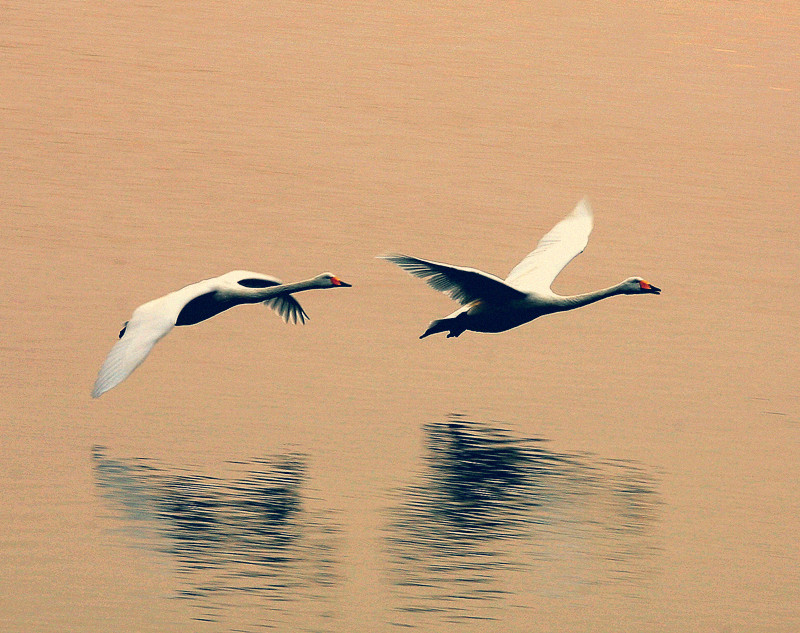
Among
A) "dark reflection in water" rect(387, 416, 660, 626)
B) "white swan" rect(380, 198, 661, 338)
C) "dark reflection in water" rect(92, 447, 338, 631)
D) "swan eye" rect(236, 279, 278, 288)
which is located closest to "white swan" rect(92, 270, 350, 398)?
"swan eye" rect(236, 279, 278, 288)

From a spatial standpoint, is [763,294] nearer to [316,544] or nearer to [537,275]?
[537,275]

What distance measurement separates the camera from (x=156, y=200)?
48.6 m

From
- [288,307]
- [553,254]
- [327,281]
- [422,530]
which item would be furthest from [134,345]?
[553,254]

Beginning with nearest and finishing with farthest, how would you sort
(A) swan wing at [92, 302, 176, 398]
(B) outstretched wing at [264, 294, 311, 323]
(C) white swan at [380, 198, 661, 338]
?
1. (A) swan wing at [92, 302, 176, 398]
2. (C) white swan at [380, 198, 661, 338]
3. (B) outstretched wing at [264, 294, 311, 323]

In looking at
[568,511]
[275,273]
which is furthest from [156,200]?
[568,511]

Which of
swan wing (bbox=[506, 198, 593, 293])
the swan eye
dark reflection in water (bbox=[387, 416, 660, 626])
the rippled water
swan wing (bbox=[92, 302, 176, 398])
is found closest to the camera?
the rippled water

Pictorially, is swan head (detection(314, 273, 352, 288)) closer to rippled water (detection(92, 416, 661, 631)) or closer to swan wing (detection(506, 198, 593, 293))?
rippled water (detection(92, 416, 661, 631))

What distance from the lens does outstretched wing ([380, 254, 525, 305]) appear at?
82.8 feet

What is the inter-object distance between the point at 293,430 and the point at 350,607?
28.9 feet

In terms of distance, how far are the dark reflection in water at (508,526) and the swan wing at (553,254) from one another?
2.68 meters

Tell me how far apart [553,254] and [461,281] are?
479cm

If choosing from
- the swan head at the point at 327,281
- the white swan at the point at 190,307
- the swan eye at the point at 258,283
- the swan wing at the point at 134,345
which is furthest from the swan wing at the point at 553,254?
the swan wing at the point at 134,345

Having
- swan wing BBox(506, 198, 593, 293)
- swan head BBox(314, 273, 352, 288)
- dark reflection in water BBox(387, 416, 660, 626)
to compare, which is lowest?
dark reflection in water BBox(387, 416, 660, 626)

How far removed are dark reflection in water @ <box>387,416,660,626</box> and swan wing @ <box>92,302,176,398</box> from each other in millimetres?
A: 4042
